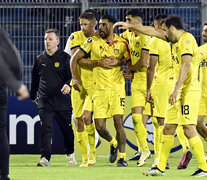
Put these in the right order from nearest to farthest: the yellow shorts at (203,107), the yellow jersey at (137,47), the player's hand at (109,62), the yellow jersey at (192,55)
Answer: the yellow jersey at (192,55), the player's hand at (109,62), the yellow jersey at (137,47), the yellow shorts at (203,107)

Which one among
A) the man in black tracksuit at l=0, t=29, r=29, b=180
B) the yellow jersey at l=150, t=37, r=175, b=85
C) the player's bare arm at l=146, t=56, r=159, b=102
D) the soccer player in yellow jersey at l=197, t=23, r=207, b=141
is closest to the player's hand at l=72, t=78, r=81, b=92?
the player's bare arm at l=146, t=56, r=159, b=102

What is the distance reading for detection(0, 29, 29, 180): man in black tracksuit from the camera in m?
5.79

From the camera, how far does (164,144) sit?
832 cm

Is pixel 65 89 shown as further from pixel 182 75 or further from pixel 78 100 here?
pixel 182 75

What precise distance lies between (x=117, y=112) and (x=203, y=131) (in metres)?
1.51

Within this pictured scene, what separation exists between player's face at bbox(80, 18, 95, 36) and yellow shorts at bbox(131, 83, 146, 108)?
1073mm

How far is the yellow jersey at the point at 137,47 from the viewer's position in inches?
410

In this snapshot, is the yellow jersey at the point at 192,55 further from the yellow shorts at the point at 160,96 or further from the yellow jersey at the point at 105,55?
the yellow shorts at the point at 160,96

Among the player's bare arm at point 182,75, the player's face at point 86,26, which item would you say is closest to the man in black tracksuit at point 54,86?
the player's face at point 86,26

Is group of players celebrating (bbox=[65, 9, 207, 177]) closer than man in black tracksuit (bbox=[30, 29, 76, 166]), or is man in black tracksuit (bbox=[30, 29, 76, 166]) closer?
group of players celebrating (bbox=[65, 9, 207, 177])

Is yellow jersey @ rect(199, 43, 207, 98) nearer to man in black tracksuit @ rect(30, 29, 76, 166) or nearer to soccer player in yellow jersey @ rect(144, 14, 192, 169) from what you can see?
soccer player in yellow jersey @ rect(144, 14, 192, 169)

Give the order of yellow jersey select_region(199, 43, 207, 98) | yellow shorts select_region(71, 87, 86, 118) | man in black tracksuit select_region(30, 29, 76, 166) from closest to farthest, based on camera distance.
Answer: yellow shorts select_region(71, 87, 86, 118) < man in black tracksuit select_region(30, 29, 76, 166) < yellow jersey select_region(199, 43, 207, 98)

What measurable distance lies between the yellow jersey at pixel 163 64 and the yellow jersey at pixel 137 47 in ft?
0.76

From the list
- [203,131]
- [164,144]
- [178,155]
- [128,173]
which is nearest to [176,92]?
[164,144]
